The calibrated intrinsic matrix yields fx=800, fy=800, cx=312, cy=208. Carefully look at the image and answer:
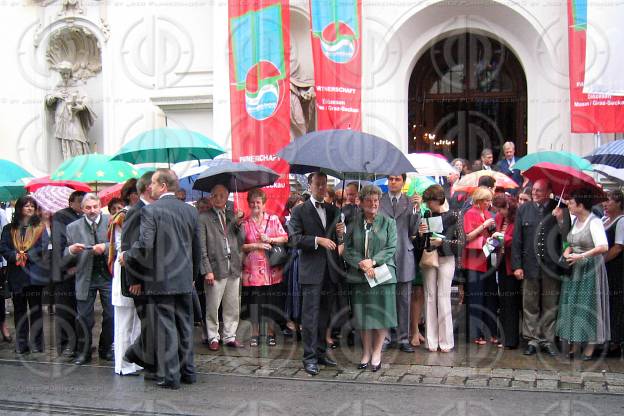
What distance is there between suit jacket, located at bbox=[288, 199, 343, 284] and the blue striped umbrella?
3618 millimetres

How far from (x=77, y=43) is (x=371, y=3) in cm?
719

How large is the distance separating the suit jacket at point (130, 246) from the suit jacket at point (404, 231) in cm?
262

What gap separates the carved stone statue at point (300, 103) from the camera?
1523 cm

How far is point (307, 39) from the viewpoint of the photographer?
16031mm

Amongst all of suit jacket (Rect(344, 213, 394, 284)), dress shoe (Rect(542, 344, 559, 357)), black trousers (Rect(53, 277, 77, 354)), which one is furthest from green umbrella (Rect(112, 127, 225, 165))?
dress shoe (Rect(542, 344, 559, 357))

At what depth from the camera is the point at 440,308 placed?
8859mm

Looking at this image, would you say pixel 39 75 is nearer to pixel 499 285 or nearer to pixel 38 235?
pixel 38 235

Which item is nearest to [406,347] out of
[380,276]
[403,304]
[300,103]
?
[403,304]

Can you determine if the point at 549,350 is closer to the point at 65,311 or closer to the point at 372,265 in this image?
the point at 372,265

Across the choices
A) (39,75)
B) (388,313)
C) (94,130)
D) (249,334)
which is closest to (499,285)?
(388,313)

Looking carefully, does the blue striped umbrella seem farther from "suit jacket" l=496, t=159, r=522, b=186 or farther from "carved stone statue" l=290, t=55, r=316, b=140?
"carved stone statue" l=290, t=55, r=316, b=140

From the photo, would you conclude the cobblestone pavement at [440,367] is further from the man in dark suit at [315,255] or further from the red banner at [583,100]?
the red banner at [583,100]

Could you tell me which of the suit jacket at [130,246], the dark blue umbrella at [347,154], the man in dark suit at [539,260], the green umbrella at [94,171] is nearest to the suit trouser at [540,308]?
the man in dark suit at [539,260]

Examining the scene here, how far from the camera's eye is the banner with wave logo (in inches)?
522
